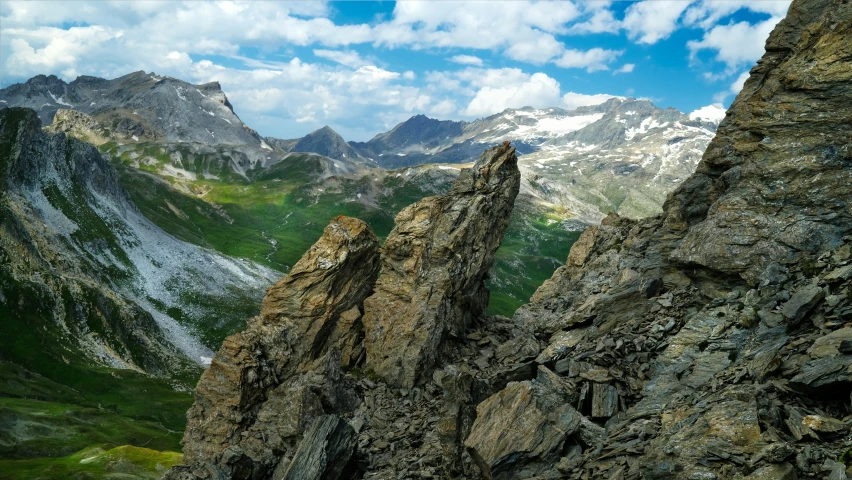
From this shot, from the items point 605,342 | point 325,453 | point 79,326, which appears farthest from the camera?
point 79,326

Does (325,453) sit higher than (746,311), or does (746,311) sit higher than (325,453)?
(746,311)

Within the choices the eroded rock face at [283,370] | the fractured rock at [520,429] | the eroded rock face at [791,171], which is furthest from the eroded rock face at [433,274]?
the eroded rock face at [791,171]

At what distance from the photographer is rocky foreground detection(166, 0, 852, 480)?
21.5 metres

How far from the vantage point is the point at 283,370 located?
148ft

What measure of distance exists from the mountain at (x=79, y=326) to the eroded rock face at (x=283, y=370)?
81.3 meters

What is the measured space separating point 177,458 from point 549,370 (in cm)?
8772

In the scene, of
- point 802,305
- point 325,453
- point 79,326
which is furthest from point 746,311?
point 79,326

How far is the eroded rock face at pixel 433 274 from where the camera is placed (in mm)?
44531

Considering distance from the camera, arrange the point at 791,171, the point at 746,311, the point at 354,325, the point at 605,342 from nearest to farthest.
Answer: the point at 746,311
the point at 605,342
the point at 791,171
the point at 354,325

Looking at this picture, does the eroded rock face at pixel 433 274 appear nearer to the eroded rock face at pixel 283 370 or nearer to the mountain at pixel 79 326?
the eroded rock face at pixel 283 370

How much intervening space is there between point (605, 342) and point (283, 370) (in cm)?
2552

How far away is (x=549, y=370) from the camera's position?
32.2 m

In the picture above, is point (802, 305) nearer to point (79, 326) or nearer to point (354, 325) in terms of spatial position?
point (354, 325)

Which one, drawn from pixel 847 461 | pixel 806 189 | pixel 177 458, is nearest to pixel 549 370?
Answer: pixel 847 461
